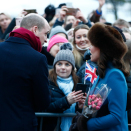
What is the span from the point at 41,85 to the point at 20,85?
21 cm

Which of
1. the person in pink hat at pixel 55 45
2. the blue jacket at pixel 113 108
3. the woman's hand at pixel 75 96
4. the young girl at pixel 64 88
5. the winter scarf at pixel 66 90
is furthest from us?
the person in pink hat at pixel 55 45

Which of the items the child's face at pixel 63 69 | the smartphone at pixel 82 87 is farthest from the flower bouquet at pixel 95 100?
the child's face at pixel 63 69

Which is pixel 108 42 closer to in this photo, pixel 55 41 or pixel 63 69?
pixel 63 69

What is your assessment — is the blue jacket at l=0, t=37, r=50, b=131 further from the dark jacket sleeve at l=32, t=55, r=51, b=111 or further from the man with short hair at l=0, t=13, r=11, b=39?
the man with short hair at l=0, t=13, r=11, b=39

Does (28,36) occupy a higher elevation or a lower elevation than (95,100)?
higher

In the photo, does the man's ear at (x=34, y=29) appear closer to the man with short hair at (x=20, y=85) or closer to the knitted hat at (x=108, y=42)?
the man with short hair at (x=20, y=85)

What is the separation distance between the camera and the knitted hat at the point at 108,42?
2.31 meters

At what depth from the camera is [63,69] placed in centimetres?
363

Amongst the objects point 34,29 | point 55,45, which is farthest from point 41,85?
point 55,45

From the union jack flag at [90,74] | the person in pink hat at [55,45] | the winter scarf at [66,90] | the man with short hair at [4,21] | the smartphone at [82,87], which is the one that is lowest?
the winter scarf at [66,90]

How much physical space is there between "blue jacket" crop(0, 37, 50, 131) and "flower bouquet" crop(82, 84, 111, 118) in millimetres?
491

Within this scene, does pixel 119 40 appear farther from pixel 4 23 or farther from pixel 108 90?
pixel 4 23

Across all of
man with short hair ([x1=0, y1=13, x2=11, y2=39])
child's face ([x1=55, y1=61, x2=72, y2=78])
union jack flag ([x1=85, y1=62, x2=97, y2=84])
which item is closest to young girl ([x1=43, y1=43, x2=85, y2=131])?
child's face ([x1=55, y1=61, x2=72, y2=78])

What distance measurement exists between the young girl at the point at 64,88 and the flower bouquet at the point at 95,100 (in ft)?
2.46
